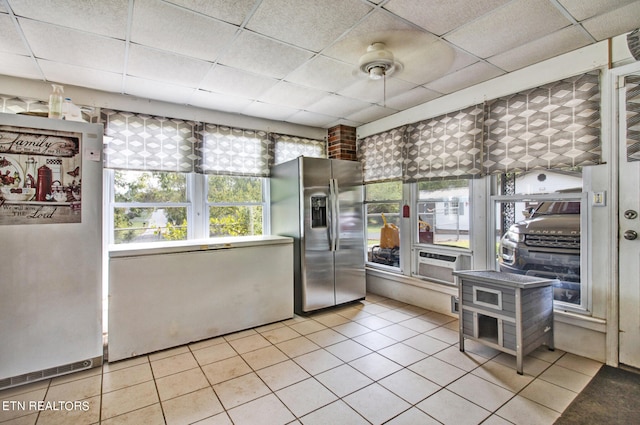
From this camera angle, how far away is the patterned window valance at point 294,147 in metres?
4.77

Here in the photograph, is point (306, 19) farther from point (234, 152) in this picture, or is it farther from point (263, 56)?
point (234, 152)

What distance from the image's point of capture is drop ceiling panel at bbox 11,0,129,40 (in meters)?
2.04

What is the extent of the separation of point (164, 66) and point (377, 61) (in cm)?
203

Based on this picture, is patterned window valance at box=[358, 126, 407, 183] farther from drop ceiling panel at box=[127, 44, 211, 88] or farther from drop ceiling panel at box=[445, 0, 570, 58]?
drop ceiling panel at box=[127, 44, 211, 88]

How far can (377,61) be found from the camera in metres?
2.63

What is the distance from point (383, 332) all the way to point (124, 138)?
12.2 feet

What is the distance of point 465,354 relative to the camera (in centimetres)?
282

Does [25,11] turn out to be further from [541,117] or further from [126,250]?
[541,117]

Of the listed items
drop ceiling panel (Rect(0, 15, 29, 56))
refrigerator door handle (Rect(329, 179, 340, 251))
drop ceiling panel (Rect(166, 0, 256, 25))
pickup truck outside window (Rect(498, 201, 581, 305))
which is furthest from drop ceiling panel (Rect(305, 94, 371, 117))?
drop ceiling panel (Rect(0, 15, 29, 56))

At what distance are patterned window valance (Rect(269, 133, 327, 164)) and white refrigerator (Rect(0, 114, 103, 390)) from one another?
2.48 m

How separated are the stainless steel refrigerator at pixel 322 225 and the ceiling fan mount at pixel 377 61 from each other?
1431mm

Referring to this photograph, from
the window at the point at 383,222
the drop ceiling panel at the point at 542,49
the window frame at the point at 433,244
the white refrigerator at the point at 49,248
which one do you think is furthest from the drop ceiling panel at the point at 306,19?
the window at the point at 383,222

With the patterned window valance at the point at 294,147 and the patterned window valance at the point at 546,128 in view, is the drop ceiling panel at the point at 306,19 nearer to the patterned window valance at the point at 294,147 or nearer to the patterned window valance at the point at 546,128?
the patterned window valance at the point at 546,128

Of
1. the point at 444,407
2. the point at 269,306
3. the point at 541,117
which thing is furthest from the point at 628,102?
the point at 269,306
